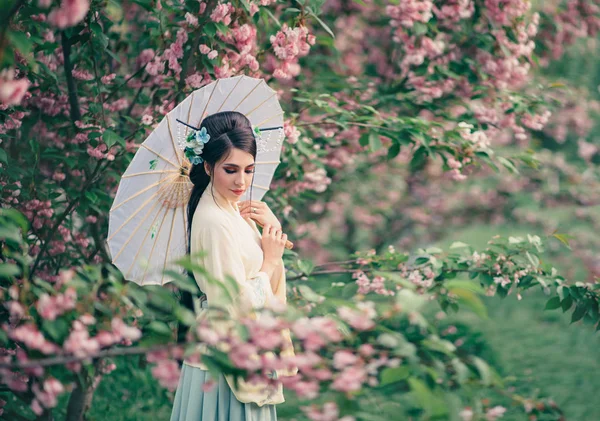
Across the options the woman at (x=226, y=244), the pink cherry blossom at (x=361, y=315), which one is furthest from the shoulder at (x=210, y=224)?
the pink cherry blossom at (x=361, y=315)

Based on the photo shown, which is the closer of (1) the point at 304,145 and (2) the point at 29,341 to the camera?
(2) the point at 29,341

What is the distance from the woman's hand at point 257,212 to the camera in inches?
98.3

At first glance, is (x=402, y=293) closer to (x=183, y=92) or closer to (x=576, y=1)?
(x=183, y=92)

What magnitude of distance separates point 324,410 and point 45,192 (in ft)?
6.43

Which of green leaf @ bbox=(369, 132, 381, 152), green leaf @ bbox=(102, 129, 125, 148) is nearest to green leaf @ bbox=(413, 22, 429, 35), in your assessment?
green leaf @ bbox=(369, 132, 381, 152)

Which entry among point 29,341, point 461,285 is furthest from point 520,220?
point 29,341

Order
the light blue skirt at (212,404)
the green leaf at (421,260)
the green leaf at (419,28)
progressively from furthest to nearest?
the green leaf at (419,28)
the green leaf at (421,260)
the light blue skirt at (212,404)

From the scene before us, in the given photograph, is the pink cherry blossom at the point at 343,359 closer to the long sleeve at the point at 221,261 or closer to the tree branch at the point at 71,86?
the long sleeve at the point at 221,261

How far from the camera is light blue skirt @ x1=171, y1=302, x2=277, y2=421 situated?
222 centimetres

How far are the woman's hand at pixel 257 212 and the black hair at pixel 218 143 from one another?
0.76ft

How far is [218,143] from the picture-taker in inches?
89.1

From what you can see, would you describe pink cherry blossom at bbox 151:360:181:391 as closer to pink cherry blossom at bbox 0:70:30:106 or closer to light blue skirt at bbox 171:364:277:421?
pink cherry blossom at bbox 0:70:30:106

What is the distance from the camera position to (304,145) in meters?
3.20

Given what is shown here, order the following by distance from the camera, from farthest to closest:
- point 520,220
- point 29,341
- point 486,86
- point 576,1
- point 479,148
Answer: point 520,220
point 576,1
point 486,86
point 479,148
point 29,341
